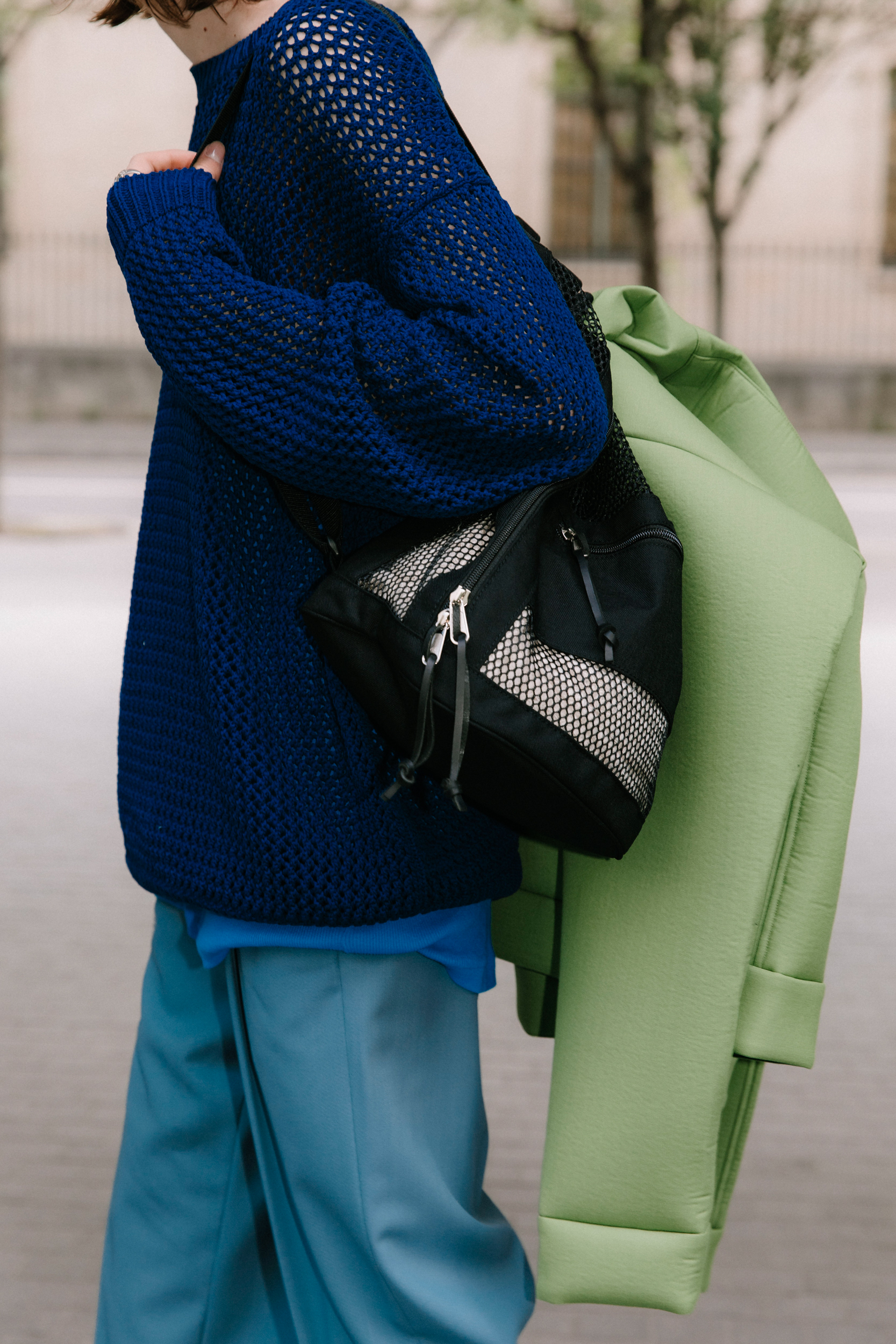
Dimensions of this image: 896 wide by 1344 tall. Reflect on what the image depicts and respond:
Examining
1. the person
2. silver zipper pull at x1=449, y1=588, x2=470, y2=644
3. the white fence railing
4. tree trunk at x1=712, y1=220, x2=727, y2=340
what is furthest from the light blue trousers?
the white fence railing

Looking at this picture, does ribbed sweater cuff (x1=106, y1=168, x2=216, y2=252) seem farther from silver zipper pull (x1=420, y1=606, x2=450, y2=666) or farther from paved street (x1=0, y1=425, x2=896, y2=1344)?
paved street (x1=0, y1=425, x2=896, y2=1344)

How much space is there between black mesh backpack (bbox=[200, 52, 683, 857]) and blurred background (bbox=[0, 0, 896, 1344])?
2.48 feet

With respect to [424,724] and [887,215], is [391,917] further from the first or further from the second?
[887,215]

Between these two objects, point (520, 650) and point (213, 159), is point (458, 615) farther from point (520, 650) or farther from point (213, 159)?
point (213, 159)

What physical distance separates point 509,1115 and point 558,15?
1445 cm

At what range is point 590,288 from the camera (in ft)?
70.9

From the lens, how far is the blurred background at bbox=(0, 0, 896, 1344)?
2.77 metres

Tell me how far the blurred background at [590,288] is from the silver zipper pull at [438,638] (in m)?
0.83

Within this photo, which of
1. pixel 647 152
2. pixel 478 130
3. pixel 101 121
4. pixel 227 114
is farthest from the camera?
pixel 101 121

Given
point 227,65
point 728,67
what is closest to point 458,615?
point 227,65

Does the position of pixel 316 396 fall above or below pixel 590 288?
above

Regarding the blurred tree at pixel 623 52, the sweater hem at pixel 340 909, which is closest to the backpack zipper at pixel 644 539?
the sweater hem at pixel 340 909

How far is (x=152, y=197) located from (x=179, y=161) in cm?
11

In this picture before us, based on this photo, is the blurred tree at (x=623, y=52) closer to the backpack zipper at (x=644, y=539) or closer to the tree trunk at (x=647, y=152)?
the tree trunk at (x=647, y=152)
